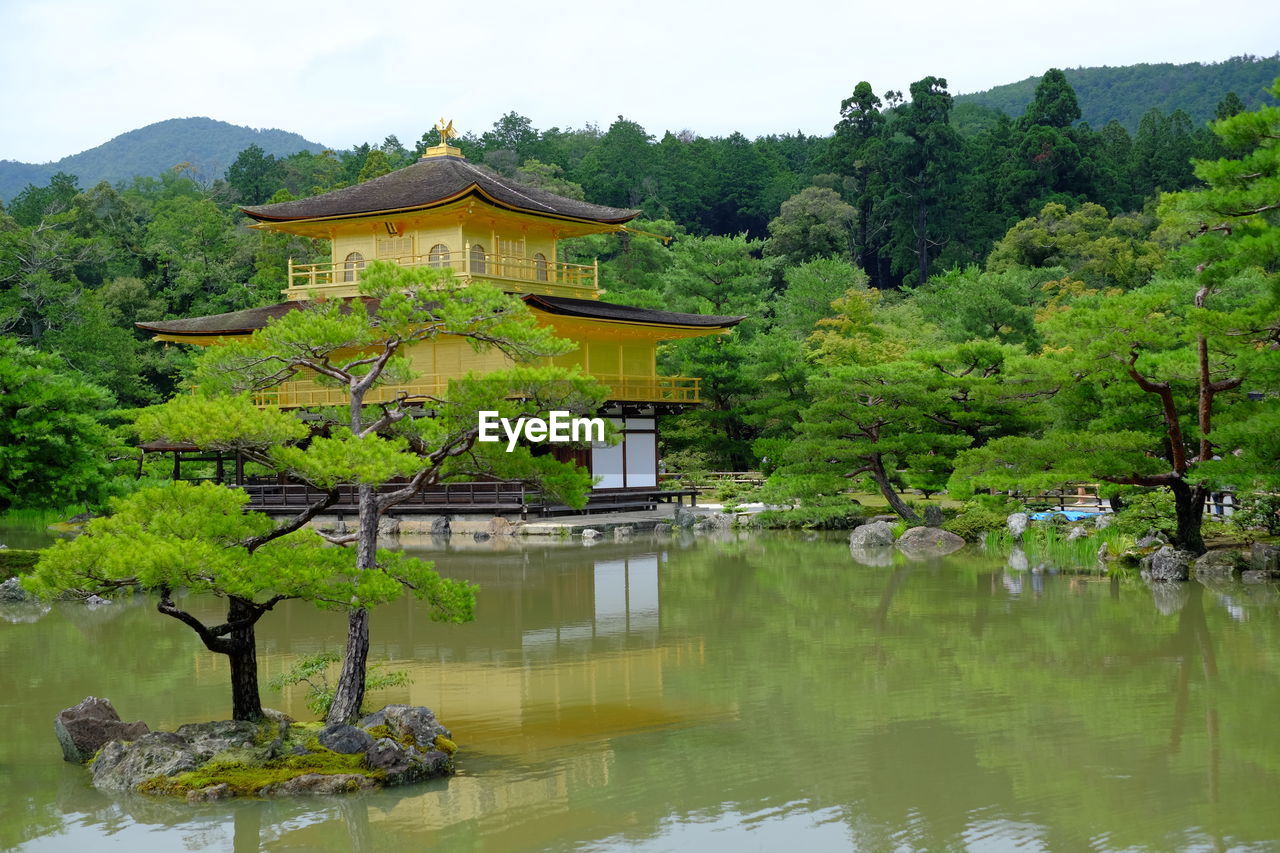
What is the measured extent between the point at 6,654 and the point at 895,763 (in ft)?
29.1

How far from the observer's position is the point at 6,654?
40.4 ft

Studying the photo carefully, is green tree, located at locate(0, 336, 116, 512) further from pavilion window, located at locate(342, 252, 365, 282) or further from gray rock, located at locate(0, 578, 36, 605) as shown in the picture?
pavilion window, located at locate(342, 252, 365, 282)

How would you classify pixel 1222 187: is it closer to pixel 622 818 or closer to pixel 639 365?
pixel 622 818

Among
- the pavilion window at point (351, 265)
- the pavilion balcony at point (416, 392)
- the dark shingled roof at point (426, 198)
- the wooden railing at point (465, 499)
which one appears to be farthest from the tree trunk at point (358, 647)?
the pavilion window at point (351, 265)

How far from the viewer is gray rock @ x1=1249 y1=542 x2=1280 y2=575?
15.6 metres

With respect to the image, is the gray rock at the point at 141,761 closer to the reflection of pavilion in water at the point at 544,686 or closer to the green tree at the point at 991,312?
the reflection of pavilion in water at the point at 544,686

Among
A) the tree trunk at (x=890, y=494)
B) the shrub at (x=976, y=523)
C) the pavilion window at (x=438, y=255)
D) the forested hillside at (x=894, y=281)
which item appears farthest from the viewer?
the pavilion window at (x=438, y=255)

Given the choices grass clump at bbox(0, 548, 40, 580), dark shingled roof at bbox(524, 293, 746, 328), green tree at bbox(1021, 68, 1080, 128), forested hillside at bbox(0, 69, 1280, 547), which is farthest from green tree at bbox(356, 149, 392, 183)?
grass clump at bbox(0, 548, 40, 580)

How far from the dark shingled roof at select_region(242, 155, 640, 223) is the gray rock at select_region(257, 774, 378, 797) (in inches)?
753

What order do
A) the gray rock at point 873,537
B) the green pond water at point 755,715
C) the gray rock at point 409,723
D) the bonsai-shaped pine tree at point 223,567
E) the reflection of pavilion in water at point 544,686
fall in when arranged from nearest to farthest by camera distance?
1. the green pond water at point 755,715
2. the bonsai-shaped pine tree at point 223,567
3. the reflection of pavilion in water at point 544,686
4. the gray rock at point 409,723
5. the gray rock at point 873,537

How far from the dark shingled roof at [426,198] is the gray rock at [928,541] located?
36.4 feet

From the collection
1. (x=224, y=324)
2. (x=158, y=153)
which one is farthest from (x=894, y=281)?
(x=158, y=153)

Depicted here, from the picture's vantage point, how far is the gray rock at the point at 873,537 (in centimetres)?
2056

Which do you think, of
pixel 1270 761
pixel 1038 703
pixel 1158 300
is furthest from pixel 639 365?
pixel 1270 761
